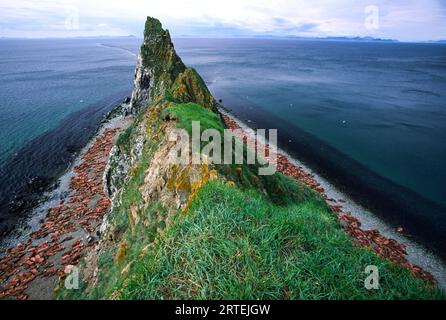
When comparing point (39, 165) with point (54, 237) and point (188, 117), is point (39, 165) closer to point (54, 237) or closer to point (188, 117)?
point (54, 237)

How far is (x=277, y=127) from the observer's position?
44.6 m

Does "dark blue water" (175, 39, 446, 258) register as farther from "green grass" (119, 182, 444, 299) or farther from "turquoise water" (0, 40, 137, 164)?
"turquoise water" (0, 40, 137, 164)

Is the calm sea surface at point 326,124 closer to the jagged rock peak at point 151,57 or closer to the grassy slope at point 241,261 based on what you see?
the jagged rock peak at point 151,57

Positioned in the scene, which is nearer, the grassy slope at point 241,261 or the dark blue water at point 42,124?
the grassy slope at point 241,261

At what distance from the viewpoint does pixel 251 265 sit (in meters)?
5.78

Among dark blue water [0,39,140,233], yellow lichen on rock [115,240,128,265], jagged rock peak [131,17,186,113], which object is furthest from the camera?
jagged rock peak [131,17,186,113]

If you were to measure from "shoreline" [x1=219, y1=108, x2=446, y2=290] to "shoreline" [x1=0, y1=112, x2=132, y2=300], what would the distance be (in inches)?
733

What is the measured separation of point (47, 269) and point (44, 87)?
73.0m

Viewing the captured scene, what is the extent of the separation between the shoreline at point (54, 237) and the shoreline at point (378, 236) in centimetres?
1862

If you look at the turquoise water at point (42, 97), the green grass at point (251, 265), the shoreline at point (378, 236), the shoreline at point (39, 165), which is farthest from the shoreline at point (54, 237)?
the shoreline at point (378, 236)

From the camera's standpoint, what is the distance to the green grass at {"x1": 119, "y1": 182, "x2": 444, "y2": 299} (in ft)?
17.8

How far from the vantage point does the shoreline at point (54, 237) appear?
15906mm
